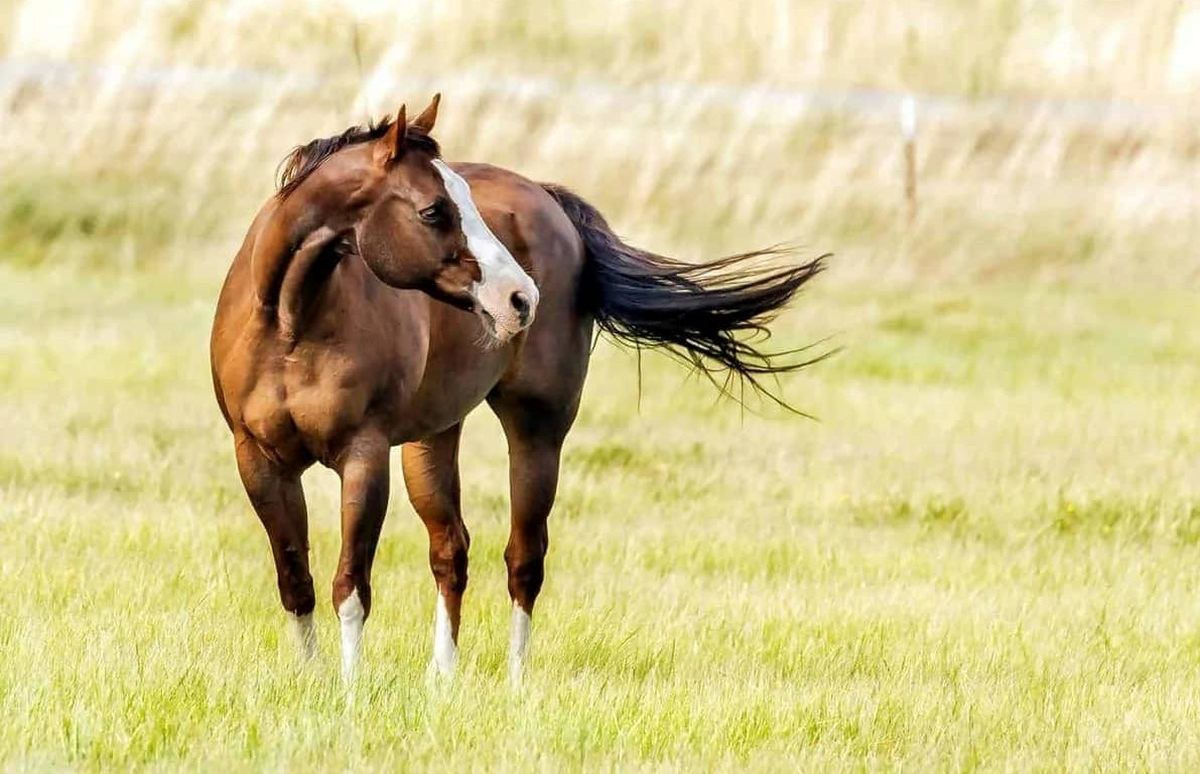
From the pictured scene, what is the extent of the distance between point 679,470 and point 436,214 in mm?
5320

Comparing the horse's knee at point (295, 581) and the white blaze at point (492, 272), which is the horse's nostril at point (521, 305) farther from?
the horse's knee at point (295, 581)

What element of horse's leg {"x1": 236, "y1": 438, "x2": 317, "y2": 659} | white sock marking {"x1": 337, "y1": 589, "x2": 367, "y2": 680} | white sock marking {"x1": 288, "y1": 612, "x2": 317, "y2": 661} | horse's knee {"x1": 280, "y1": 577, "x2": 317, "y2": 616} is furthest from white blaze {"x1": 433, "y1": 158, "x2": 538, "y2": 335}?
white sock marking {"x1": 288, "y1": 612, "x2": 317, "y2": 661}

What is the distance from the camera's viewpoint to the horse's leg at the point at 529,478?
6785 mm

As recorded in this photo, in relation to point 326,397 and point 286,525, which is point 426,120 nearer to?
point 326,397

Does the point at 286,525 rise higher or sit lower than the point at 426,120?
lower

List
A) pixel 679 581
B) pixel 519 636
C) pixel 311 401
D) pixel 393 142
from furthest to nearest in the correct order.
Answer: pixel 679 581 < pixel 519 636 < pixel 311 401 < pixel 393 142

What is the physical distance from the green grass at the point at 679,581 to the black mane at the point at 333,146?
1.37 meters

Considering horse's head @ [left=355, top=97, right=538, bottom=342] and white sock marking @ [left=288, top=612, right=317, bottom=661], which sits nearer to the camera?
horse's head @ [left=355, top=97, right=538, bottom=342]

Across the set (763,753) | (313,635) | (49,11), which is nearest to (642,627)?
(313,635)

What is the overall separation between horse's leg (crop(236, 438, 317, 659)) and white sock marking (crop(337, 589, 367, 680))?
147 millimetres

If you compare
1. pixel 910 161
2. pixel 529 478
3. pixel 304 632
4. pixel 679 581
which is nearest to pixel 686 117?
pixel 910 161

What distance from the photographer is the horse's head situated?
5.45 metres

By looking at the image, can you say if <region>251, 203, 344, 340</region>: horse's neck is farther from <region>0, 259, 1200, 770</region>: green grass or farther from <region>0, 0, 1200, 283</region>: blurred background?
<region>0, 0, 1200, 283</region>: blurred background

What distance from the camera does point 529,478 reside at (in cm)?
686
